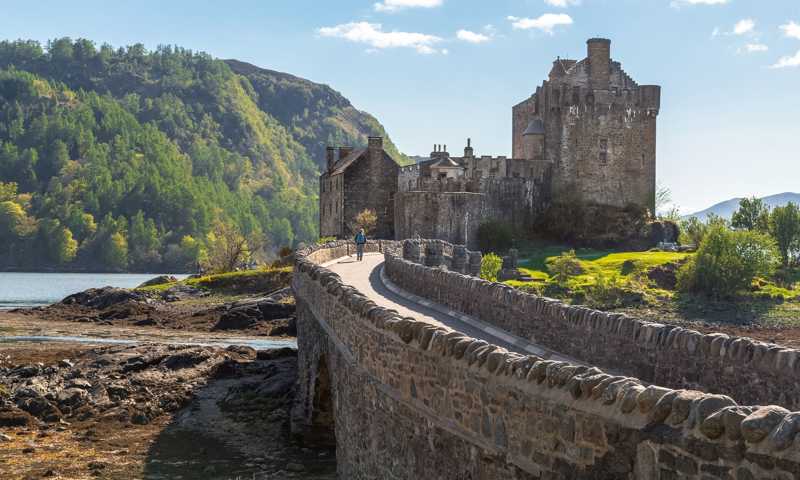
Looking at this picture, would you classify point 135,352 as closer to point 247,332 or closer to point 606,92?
point 247,332

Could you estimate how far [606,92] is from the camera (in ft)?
273

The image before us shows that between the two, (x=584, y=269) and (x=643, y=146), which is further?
(x=643, y=146)

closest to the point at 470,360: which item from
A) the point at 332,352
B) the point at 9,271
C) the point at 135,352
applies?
the point at 332,352

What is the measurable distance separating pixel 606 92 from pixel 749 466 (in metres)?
78.1

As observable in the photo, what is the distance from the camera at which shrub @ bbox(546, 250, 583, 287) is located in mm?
68938

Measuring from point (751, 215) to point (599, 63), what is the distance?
19041mm

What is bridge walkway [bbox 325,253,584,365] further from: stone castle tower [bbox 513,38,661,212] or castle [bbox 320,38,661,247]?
stone castle tower [bbox 513,38,661,212]

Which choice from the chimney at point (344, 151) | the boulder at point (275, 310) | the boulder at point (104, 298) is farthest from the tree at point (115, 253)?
the boulder at point (275, 310)

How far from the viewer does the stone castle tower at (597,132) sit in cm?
8325

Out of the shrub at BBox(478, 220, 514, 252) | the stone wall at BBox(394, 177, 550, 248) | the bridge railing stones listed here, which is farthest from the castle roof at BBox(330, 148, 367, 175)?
the bridge railing stones

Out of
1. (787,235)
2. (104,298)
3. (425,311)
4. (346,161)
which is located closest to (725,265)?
(787,235)

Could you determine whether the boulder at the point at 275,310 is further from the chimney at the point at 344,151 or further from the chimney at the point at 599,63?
the chimney at the point at 599,63

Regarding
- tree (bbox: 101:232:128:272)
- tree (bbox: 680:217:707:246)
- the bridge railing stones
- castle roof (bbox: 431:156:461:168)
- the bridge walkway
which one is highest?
castle roof (bbox: 431:156:461:168)

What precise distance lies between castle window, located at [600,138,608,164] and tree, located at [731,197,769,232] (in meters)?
13.8
